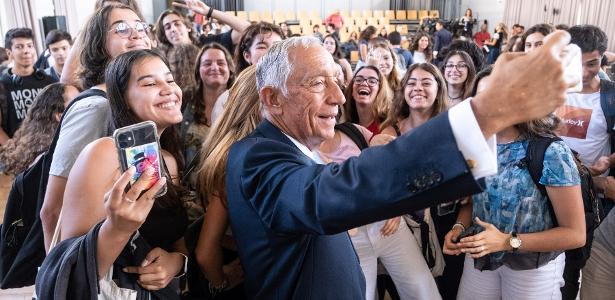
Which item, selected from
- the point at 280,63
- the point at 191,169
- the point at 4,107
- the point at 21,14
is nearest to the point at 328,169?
the point at 280,63

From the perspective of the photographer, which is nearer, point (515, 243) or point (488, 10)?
point (515, 243)

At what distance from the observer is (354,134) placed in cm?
223

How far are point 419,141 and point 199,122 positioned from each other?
7.83ft

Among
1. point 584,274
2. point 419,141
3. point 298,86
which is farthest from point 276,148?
point 584,274

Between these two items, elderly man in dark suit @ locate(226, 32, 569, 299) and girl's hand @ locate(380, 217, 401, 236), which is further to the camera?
girl's hand @ locate(380, 217, 401, 236)

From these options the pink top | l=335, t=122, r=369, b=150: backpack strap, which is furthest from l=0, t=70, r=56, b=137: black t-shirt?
the pink top

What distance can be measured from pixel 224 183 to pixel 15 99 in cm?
316

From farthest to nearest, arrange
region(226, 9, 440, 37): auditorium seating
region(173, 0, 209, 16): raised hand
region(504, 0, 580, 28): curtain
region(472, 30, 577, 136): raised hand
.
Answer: region(226, 9, 440, 37): auditorium seating → region(504, 0, 580, 28): curtain → region(173, 0, 209, 16): raised hand → region(472, 30, 577, 136): raised hand

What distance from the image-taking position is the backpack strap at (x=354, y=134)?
7.24 feet

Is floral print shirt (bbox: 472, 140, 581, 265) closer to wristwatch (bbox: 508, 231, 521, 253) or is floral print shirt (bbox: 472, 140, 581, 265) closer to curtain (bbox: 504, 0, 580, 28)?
wristwatch (bbox: 508, 231, 521, 253)

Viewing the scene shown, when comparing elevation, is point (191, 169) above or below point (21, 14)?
below

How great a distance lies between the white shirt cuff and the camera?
656 millimetres

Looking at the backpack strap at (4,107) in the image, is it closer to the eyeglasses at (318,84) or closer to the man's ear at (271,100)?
the man's ear at (271,100)

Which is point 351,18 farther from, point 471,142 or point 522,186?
point 471,142
